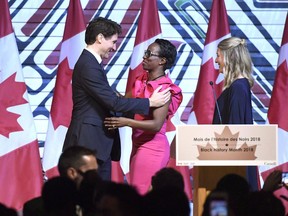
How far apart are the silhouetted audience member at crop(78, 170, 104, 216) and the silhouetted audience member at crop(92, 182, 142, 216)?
41cm

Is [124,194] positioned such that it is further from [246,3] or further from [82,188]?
[246,3]

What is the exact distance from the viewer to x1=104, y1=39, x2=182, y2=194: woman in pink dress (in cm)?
739

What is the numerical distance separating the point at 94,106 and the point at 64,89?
2536 millimetres

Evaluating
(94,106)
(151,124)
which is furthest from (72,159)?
(151,124)

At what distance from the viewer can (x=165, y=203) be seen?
464cm

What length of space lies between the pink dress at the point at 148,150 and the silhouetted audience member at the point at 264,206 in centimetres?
247

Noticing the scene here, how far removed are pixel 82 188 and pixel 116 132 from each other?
2.10 meters

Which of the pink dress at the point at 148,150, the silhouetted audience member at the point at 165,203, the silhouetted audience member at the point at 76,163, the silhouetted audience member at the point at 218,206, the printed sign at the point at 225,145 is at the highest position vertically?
the silhouetted audience member at the point at 218,206

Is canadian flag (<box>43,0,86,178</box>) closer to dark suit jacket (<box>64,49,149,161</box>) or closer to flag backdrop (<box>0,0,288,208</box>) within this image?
flag backdrop (<box>0,0,288,208</box>)

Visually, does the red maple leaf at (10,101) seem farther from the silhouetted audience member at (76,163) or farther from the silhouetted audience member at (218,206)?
the silhouetted audience member at (218,206)

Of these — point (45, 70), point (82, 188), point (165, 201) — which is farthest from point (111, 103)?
point (45, 70)

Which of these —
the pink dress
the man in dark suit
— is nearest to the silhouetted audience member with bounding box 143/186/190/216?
the man in dark suit

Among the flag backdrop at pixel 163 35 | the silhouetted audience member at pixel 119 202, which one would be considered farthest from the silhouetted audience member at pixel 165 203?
the flag backdrop at pixel 163 35

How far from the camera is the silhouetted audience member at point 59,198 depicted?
486cm
